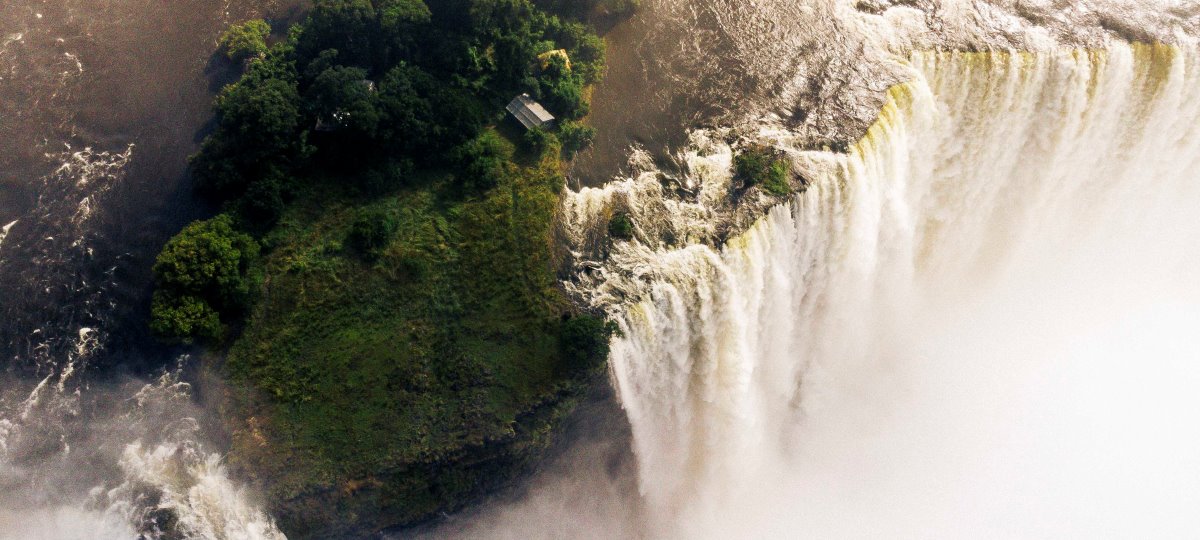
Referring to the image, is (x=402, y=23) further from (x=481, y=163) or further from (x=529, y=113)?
(x=481, y=163)

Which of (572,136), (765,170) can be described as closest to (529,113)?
(572,136)

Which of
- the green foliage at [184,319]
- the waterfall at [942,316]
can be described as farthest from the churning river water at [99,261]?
the waterfall at [942,316]

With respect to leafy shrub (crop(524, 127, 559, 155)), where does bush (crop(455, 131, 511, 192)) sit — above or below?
below

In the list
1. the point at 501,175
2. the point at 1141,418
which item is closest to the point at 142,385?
the point at 501,175

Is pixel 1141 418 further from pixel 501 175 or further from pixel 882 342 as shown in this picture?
pixel 501 175

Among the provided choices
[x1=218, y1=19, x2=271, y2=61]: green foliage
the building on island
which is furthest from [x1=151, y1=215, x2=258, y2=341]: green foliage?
the building on island

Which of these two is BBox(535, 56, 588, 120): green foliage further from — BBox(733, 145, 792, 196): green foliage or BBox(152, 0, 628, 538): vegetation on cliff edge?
BBox(733, 145, 792, 196): green foliage

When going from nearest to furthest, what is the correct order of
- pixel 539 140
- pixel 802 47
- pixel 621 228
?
1. pixel 621 228
2. pixel 539 140
3. pixel 802 47
